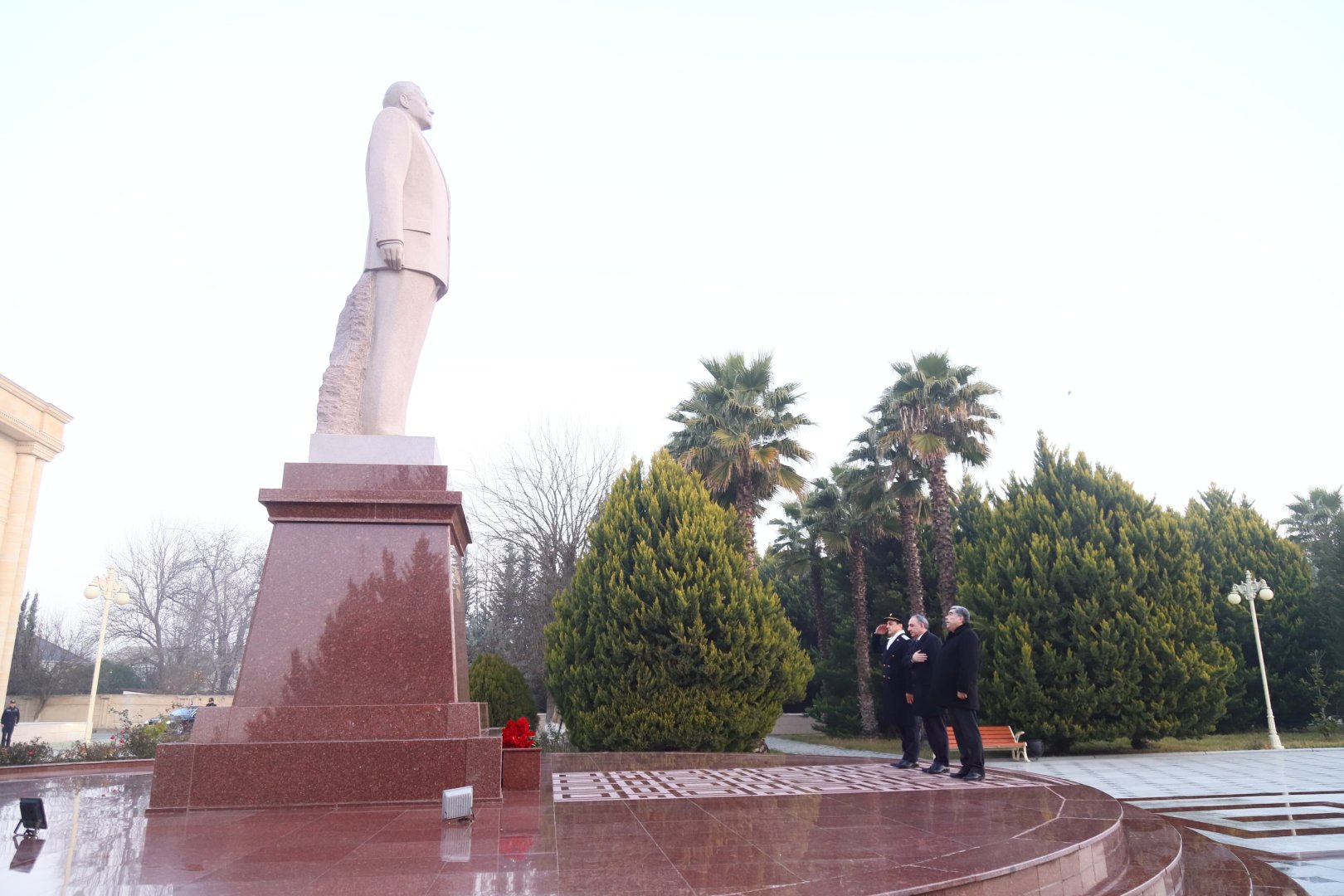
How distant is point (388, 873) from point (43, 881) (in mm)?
1443

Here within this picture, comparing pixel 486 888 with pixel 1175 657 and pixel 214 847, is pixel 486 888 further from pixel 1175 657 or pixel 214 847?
pixel 1175 657

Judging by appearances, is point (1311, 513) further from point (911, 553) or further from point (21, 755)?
point (21, 755)

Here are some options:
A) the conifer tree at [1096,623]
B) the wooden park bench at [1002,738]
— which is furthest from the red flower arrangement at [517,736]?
the conifer tree at [1096,623]

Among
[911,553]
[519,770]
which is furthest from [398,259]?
[911,553]

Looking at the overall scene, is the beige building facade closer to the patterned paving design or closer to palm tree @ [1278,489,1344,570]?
the patterned paving design

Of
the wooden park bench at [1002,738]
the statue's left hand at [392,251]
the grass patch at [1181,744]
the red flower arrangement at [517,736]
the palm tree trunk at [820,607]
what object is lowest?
the grass patch at [1181,744]

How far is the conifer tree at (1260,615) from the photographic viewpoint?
23203 mm

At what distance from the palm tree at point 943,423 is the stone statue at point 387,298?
15.5 meters

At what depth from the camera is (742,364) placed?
22062 mm

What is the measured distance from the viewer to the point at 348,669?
6.27 meters

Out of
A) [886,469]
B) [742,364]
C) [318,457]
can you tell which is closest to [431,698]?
[318,457]

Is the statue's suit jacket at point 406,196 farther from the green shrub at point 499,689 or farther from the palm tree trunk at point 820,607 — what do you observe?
the palm tree trunk at point 820,607

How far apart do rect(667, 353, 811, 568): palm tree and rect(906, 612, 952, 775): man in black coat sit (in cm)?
1205

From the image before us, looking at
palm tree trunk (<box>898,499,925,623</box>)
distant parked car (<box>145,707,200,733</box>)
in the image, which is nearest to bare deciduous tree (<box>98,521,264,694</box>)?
distant parked car (<box>145,707,200,733</box>)
